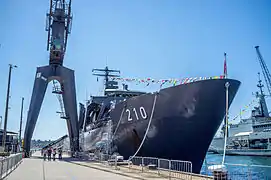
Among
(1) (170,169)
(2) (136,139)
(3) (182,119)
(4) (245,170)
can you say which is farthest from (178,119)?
(4) (245,170)

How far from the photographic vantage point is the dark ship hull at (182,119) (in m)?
11.5

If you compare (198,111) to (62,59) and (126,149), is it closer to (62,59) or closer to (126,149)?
(126,149)

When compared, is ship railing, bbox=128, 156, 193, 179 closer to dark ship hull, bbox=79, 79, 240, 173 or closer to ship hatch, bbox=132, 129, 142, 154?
dark ship hull, bbox=79, 79, 240, 173

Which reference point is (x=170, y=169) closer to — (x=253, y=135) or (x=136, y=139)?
(x=136, y=139)

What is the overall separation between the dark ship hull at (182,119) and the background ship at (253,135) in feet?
137

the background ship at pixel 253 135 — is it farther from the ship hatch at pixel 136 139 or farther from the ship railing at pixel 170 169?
the ship railing at pixel 170 169

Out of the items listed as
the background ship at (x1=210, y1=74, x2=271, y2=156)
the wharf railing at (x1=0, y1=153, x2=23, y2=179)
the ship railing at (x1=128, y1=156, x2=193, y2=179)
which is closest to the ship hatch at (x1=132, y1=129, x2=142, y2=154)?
the ship railing at (x1=128, y1=156, x2=193, y2=179)

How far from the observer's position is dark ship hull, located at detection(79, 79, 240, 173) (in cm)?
1152

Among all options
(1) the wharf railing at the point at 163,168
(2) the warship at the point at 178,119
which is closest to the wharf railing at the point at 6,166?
(1) the wharf railing at the point at 163,168

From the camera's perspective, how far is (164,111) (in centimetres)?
1259

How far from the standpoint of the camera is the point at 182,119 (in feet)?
39.3

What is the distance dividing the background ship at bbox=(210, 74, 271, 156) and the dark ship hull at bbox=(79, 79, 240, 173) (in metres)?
41.8

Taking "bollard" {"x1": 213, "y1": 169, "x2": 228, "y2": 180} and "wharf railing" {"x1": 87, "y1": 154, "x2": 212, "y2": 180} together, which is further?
"wharf railing" {"x1": 87, "y1": 154, "x2": 212, "y2": 180}

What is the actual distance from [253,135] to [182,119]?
4852 centimetres
